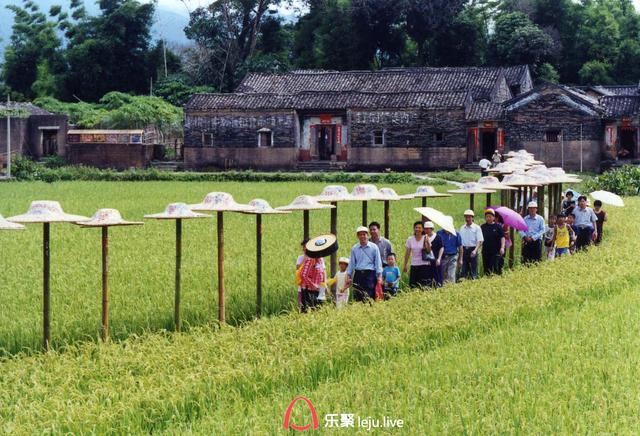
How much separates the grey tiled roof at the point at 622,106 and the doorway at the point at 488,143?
14.4ft

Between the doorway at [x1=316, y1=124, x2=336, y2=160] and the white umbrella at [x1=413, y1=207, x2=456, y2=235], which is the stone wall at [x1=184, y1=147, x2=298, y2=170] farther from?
the white umbrella at [x1=413, y1=207, x2=456, y2=235]

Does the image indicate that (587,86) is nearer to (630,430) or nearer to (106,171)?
(106,171)

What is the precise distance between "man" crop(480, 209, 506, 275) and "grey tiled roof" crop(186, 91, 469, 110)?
23.8m

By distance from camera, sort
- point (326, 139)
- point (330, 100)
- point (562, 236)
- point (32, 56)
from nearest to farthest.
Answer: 1. point (562, 236)
2. point (330, 100)
3. point (326, 139)
4. point (32, 56)

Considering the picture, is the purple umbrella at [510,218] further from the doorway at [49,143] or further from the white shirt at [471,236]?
the doorway at [49,143]

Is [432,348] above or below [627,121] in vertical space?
below

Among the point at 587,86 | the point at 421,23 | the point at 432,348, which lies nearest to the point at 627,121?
the point at 587,86

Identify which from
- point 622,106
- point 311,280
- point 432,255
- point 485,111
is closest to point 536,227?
point 432,255

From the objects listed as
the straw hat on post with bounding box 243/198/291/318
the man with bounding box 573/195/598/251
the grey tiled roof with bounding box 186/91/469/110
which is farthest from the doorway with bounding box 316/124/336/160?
the straw hat on post with bounding box 243/198/291/318

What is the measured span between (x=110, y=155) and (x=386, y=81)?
1302 centimetres

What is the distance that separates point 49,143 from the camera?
38875 millimetres

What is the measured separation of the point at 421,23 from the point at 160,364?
42.0 m

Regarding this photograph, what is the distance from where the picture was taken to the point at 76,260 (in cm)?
1341

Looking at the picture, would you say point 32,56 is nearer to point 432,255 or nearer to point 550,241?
point 550,241
